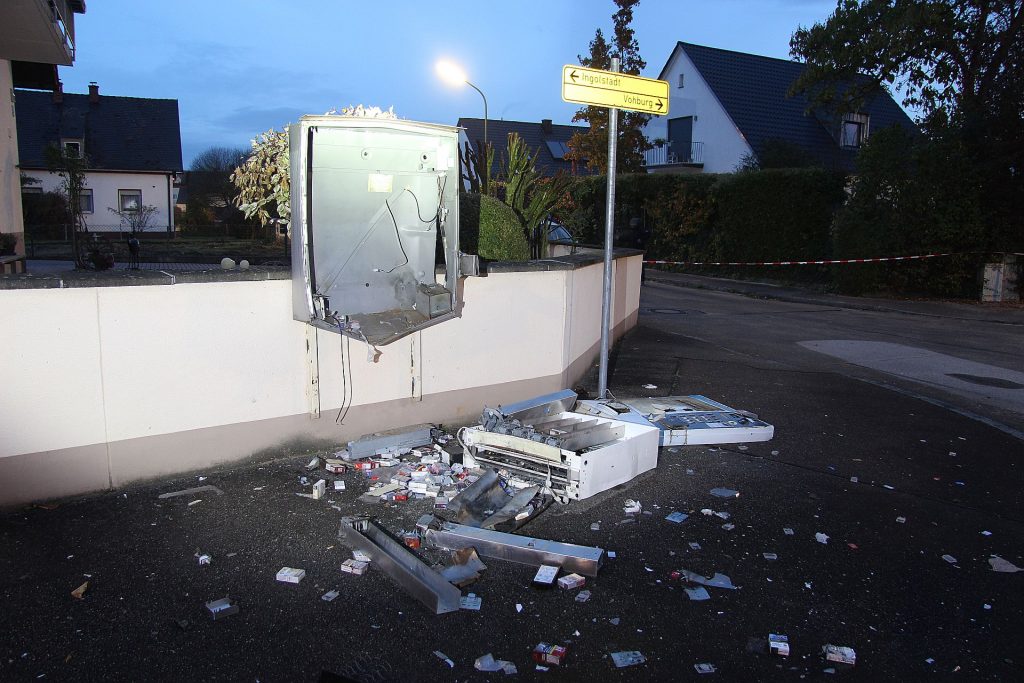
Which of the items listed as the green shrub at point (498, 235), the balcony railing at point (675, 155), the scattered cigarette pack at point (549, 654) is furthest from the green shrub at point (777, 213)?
the scattered cigarette pack at point (549, 654)

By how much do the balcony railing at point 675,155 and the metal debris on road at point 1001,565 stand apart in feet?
97.5

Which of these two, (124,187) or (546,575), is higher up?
(124,187)

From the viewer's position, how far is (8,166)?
12062 mm

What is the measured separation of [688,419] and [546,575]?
9.63ft

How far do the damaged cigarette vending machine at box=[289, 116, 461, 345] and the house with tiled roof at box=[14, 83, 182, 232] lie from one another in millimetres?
39146

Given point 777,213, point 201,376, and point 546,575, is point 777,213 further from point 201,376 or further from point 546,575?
point 546,575

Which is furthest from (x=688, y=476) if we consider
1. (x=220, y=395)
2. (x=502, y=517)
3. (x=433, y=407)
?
(x=220, y=395)

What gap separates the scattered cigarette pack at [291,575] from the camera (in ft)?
12.6

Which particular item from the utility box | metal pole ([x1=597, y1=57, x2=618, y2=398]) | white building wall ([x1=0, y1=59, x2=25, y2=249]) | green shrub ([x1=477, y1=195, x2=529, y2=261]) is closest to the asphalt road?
metal pole ([x1=597, y1=57, x2=618, y2=398])

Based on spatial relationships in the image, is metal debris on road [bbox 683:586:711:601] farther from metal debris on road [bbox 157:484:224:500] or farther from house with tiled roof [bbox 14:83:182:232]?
house with tiled roof [bbox 14:83:182:232]

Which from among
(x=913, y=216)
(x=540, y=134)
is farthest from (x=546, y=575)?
(x=540, y=134)

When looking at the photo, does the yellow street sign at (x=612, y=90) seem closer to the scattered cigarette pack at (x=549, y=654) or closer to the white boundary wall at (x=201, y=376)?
the white boundary wall at (x=201, y=376)

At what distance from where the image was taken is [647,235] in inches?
1020

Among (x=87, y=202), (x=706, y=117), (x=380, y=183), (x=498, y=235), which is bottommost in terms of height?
(x=498, y=235)
